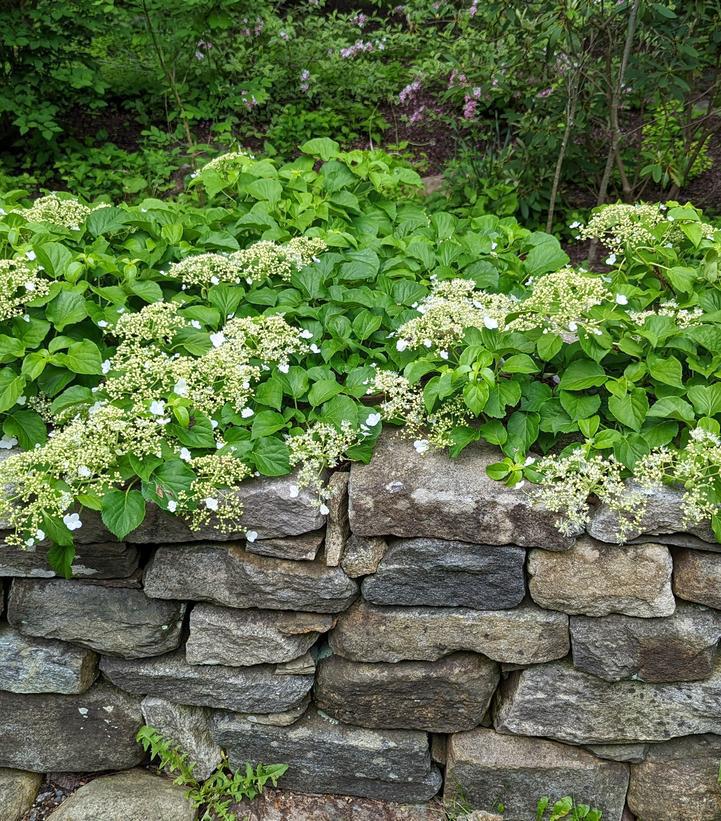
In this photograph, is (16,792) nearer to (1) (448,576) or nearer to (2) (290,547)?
(2) (290,547)

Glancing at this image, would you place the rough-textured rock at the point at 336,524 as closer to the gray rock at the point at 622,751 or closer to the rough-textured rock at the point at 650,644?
the rough-textured rock at the point at 650,644

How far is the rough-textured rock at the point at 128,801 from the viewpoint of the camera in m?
2.34

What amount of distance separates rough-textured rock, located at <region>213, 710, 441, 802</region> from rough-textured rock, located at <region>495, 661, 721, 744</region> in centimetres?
35

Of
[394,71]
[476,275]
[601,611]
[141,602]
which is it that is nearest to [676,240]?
[476,275]

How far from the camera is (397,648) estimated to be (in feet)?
7.13

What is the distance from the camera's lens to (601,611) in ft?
6.73

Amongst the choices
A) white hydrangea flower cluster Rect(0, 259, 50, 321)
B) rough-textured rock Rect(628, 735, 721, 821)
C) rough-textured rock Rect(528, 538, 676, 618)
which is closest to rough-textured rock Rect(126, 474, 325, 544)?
rough-textured rock Rect(528, 538, 676, 618)

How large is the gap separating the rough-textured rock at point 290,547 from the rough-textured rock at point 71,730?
0.77m

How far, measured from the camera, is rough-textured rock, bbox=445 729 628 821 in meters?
2.30

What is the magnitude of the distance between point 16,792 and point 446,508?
68.8 inches

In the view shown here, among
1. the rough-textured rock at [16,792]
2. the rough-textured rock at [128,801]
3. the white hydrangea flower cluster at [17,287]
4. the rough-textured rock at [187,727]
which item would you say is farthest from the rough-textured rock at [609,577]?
the rough-textured rock at [16,792]

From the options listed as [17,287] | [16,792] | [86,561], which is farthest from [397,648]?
[17,287]

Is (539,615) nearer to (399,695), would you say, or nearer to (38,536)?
(399,695)

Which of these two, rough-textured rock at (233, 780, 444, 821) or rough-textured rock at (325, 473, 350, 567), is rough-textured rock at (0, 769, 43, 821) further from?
rough-textured rock at (325, 473, 350, 567)
